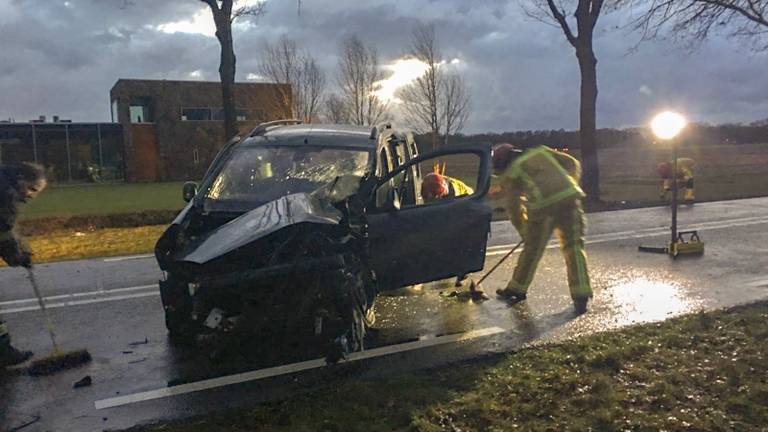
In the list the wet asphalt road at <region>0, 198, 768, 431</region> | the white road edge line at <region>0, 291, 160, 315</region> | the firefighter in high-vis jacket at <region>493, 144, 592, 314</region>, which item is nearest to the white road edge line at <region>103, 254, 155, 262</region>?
the wet asphalt road at <region>0, 198, 768, 431</region>

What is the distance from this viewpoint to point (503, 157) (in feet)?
23.7

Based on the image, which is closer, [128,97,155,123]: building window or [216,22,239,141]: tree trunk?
[216,22,239,141]: tree trunk

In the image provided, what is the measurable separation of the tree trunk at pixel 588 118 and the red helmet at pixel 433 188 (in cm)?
1152

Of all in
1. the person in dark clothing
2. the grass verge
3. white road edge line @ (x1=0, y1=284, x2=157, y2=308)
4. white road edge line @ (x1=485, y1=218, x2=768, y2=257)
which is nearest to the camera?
the person in dark clothing

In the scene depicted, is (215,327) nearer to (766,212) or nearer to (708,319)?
(708,319)

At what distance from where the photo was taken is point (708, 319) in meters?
6.06

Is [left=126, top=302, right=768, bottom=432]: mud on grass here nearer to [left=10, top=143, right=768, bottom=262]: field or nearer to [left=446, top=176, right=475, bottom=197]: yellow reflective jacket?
[left=10, top=143, right=768, bottom=262]: field

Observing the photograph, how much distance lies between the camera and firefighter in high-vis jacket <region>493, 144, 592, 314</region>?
700 cm

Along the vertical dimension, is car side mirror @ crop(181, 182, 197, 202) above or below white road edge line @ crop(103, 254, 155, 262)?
above

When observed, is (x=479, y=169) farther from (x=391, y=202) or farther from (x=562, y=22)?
(x=562, y=22)

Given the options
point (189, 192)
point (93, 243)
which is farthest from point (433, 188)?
point (93, 243)

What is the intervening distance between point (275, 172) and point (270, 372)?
233cm

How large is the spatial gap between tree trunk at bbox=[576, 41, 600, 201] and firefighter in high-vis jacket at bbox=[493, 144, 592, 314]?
477 inches

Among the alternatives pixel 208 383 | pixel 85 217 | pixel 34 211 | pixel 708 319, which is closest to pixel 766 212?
pixel 708 319
